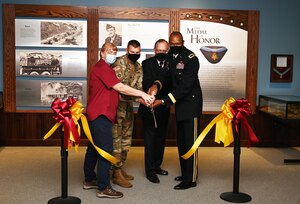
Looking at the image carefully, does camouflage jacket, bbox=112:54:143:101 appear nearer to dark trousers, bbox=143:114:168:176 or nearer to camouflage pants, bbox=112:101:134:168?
camouflage pants, bbox=112:101:134:168

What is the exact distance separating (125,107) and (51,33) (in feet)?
8.20

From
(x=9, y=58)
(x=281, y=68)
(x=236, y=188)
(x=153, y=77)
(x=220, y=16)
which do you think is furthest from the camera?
(x=281, y=68)

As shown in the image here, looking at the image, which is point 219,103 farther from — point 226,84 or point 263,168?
point 263,168

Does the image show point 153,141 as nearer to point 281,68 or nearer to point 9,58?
point 9,58

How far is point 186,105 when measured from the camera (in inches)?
176

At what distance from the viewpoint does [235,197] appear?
412cm

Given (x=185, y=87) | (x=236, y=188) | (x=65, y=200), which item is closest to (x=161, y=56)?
(x=185, y=87)

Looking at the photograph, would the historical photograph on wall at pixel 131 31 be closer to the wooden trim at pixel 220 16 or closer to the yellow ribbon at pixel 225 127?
the wooden trim at pixel 220 16

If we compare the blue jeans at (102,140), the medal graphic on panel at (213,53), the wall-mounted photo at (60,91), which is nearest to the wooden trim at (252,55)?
the medal graphic on panel at (213,53)

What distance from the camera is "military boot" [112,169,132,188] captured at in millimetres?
4469

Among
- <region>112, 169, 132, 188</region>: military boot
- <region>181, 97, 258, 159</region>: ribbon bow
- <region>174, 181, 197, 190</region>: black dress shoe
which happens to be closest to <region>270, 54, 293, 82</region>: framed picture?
<region>181, 97, 258, 159</region>: ribbon bow

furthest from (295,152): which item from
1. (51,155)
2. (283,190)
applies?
(51,155)

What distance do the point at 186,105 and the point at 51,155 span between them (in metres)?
2.44

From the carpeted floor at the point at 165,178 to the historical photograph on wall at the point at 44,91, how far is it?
0.73 meters
